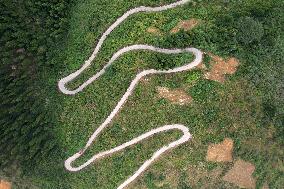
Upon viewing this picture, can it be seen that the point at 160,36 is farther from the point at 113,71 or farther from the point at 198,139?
the point at 198,139

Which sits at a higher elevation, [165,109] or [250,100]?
[165,109]

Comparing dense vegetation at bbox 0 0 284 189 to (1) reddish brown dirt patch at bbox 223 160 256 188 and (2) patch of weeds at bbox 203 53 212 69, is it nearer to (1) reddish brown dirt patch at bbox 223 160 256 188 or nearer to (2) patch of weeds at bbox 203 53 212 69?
(2) patch of weeds at bbox 203 53 212 69

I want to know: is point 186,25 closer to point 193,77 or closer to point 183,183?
point 193,77

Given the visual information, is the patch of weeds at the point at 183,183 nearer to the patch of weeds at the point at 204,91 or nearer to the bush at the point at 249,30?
the patch of weeds at the point at 204,91

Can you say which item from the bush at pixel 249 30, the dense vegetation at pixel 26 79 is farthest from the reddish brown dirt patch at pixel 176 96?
the dense vegetation at pixel 26 79

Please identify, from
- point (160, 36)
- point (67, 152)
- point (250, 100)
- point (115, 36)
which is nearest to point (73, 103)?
point (67, 152)
